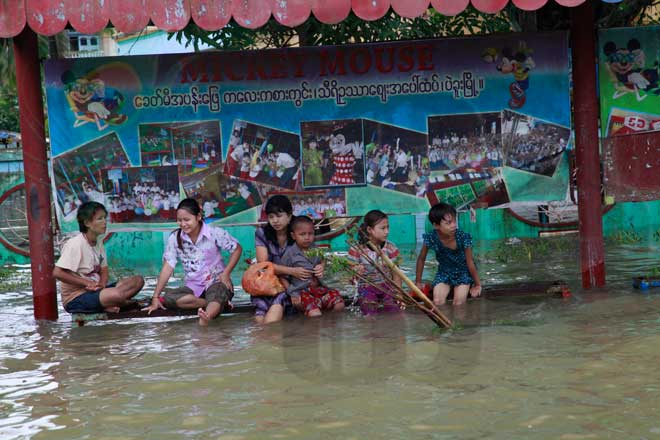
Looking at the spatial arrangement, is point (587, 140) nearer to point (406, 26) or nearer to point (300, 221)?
point (300, 221)

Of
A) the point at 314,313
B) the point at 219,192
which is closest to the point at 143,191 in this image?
the point at 219,192

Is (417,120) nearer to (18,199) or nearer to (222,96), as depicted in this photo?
(222,96)

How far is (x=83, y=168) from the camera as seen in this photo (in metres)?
8.24

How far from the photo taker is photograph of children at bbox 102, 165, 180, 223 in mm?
8281

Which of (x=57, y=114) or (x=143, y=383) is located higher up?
(x=57, y=114)

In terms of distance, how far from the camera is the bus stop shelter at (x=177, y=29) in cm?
645

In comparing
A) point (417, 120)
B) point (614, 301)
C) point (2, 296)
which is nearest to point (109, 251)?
point (2, 296)

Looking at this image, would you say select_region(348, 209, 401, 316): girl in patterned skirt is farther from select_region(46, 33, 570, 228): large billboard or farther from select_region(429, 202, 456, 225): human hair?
select_region(46, 33, 570, 228): large billboard

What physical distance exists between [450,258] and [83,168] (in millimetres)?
3659

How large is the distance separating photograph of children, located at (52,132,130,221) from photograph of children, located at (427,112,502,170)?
9.99 feet

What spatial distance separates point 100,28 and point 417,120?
3184 millimetres

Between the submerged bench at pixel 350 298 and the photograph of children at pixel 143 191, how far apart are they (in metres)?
1.01

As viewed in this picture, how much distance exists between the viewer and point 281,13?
6.47m

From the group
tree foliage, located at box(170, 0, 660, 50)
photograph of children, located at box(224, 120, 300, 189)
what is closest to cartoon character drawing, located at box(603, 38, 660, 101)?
tree foliage, located at box(170, 0, 660, 50)
